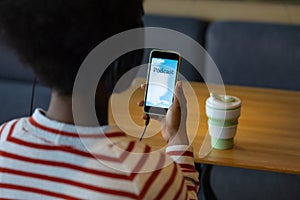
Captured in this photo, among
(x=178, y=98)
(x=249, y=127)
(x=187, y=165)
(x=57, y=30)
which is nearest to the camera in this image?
(x=57, y=30)

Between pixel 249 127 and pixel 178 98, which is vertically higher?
pixel 178 98

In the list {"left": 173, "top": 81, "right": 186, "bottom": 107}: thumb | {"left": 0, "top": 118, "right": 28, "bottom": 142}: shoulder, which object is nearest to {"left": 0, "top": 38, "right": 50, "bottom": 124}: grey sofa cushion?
{"left": 173, "top": 81, "right": 186, "bottom": 107}: thumb

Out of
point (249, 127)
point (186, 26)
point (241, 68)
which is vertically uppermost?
point (186, 26)

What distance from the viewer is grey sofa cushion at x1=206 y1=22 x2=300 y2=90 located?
2.35m

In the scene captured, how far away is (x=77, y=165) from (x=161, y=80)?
0.70m

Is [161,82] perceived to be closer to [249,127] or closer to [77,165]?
[249,127]

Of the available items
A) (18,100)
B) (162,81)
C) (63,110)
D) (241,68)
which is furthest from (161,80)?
(18,100)

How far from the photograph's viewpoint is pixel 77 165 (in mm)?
852

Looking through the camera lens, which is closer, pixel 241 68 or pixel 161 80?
pixel 161 80

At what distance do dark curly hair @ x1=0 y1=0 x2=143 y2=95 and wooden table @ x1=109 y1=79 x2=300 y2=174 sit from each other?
2.40ft

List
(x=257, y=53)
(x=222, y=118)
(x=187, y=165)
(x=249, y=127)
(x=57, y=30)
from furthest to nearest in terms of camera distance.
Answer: (x=257, y=53) < (x=249, y=127) < (x=222, y=118) < (x=187, y=165) < (x=57, y=30)

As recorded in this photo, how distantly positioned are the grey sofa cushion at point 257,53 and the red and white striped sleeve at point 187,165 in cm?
128

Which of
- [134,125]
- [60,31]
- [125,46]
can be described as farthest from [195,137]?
[60,31]

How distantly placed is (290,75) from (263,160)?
0.93 m
